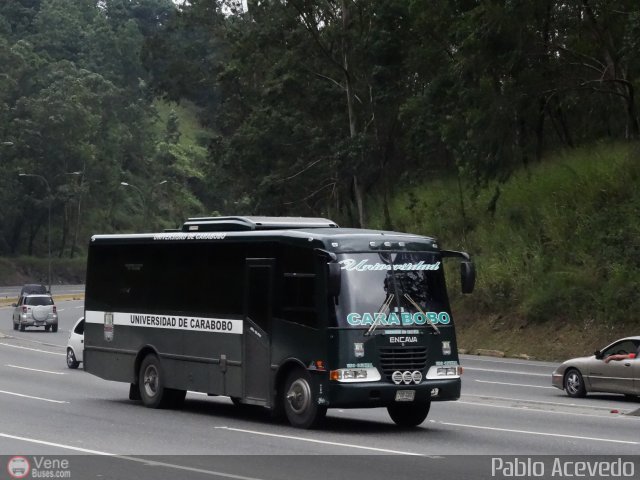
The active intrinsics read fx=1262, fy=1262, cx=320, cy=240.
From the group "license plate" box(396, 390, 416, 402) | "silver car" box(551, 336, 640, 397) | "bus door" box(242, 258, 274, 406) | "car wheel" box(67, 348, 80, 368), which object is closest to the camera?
"license plate" box(396, 390, 416, 402)

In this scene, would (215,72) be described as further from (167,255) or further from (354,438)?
(354,438)

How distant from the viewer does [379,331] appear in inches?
701

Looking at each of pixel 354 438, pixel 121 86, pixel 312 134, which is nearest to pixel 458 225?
pixel 312 134

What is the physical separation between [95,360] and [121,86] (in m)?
124

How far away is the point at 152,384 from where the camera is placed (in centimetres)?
2180

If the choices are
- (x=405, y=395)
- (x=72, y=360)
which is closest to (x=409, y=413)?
(x=405, y=395)

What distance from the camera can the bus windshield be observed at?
58.7 ft

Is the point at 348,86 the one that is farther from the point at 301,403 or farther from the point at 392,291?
the point at 301,403

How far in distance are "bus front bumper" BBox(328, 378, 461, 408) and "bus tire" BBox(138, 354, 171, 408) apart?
4.86m

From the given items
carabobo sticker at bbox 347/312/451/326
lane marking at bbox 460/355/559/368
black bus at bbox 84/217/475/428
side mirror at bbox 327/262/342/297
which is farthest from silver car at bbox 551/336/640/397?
lane marking at bbox 460/355/559/368

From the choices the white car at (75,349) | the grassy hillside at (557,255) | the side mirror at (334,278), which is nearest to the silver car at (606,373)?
the side mirror at (334,278)

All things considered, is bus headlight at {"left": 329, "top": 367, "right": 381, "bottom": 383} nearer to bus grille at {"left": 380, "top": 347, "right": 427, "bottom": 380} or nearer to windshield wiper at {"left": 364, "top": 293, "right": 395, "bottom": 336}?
bus grille at {"left": 380, "top": 347, "right": 427, "bottom": 380}

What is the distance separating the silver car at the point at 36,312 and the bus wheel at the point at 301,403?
1518 inches

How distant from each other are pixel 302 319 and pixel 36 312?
128 feet
